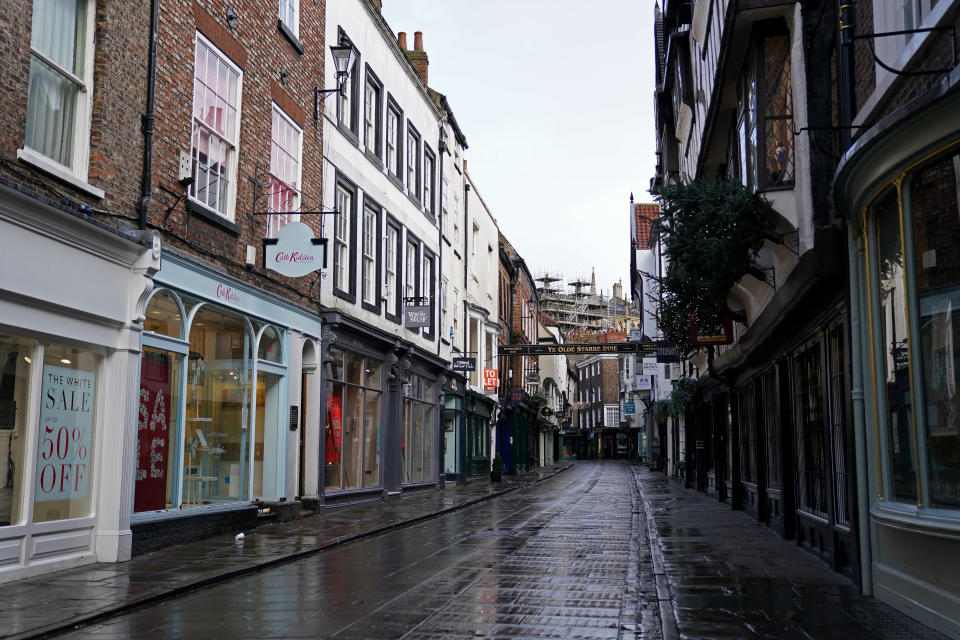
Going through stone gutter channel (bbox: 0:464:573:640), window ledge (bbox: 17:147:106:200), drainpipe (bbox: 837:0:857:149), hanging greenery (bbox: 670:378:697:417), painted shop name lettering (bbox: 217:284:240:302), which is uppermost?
drainpipe (bbox: 837:0:857:149)

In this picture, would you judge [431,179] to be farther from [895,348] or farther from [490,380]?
[895,348]

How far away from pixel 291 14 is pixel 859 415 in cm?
1338

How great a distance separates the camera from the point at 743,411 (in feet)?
68.7

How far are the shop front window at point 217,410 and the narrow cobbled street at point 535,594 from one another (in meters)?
2.39

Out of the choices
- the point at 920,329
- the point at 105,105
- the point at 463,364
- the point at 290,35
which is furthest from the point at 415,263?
the point at 920,329

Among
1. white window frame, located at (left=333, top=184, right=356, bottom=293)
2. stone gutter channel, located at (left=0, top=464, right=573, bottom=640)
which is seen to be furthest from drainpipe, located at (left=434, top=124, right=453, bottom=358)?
stone gutter channel, located at (left=0, top=464, right=573, bottom=640)

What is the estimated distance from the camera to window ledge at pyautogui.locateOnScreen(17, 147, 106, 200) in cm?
989

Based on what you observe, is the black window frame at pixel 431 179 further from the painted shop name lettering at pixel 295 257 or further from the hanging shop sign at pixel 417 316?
the painted shop name lettering at pixel 295 257

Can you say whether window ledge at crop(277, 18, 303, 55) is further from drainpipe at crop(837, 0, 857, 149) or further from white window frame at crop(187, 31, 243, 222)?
drainpipe at crop(837, 0, 857, 149)

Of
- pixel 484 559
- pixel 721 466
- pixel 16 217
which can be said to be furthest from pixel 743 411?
pixel 16 217

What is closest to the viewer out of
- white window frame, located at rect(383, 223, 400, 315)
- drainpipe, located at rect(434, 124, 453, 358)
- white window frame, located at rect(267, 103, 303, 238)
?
white window frame, located at rect(267, 103, 303, 238)

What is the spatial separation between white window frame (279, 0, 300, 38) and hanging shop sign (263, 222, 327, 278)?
4660 mm

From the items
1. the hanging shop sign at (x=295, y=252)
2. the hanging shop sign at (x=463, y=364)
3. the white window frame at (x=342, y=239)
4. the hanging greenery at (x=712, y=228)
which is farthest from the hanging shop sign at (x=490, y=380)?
the hanging greenery at (x=712, y=228)

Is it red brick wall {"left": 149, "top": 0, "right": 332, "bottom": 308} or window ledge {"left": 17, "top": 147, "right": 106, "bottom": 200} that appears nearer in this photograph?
window ledge {"left": 17, "top": 147, "right": 106, "bottom": 200}
